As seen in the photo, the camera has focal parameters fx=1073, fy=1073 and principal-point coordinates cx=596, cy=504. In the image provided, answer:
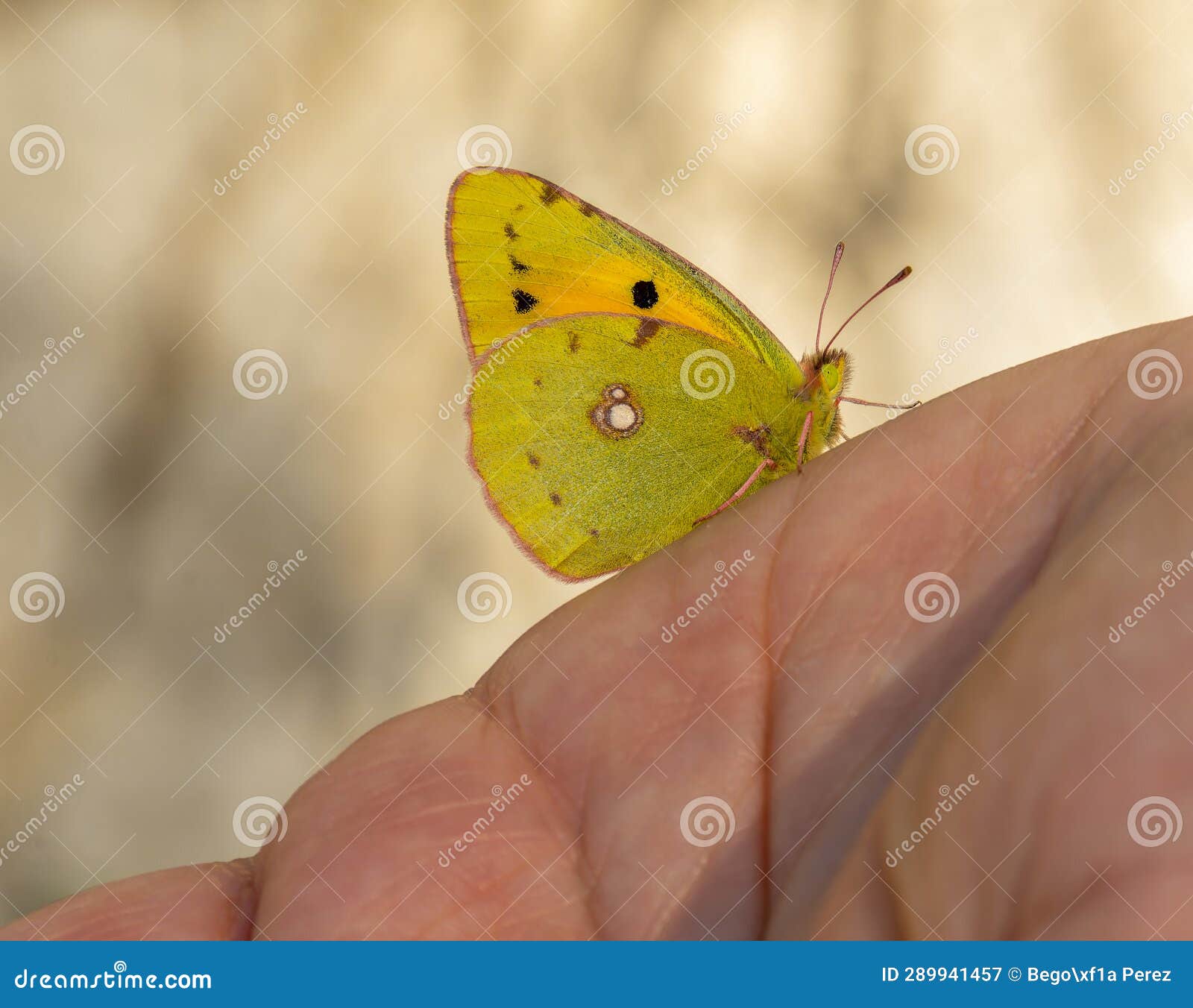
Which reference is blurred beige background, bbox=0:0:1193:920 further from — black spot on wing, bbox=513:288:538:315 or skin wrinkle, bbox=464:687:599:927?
skin wrinkle, bbox=464:687:599:927

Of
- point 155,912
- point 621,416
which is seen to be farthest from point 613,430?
point 155,912

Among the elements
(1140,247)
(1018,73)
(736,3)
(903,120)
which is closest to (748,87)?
(736,3)

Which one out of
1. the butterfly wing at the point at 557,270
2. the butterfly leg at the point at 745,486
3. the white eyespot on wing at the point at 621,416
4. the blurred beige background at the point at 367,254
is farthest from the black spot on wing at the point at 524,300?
the blurred beige background at the point at 367,254

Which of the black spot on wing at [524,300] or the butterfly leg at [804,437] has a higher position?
the butterfly leg at [804,437]

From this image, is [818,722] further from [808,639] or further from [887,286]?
[887,286]

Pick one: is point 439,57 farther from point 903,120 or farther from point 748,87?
point 903,120

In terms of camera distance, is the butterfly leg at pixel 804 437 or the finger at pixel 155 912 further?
the butterfly leg at pixel 804 437

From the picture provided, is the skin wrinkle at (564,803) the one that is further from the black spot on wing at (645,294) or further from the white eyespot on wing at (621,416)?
the black spot on wing at (645,294)
